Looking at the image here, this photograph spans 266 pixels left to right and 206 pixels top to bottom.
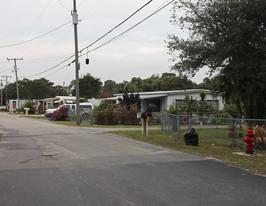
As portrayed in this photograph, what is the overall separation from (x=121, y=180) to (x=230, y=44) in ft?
24.9

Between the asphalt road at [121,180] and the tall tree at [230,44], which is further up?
the tall tree at [230,44]

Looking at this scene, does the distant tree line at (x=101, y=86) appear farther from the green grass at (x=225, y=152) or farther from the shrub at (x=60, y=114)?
the green grass at (x=225, y=152)

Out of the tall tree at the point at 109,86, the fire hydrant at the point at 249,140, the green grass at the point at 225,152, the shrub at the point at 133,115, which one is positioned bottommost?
the green grass at the point at 225,152

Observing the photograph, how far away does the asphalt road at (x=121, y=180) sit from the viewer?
5.33 meters

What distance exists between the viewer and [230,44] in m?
11.7

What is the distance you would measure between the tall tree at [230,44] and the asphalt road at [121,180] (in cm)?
459

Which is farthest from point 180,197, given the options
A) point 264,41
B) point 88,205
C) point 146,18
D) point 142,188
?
point 146,18

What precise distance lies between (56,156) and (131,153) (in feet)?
8.39

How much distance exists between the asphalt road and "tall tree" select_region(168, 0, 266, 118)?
4589 millimetres

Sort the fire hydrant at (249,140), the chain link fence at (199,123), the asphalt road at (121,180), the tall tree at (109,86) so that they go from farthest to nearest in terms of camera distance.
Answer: the tall tree at (109,86) < the chain link fence at (199,123) < the fire hydrant at (249,140) < the asphalt road at (121,180)

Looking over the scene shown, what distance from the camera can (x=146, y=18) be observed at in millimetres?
16453

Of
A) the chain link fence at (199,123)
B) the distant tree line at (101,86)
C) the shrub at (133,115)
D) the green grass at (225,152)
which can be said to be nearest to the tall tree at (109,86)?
the distant tree line at (101,86)

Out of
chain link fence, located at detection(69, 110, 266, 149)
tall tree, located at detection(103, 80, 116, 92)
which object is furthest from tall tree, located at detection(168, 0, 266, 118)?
tall tree, located at detection(103, 80, 116, 92)

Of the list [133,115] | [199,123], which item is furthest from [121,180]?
[133,115]
